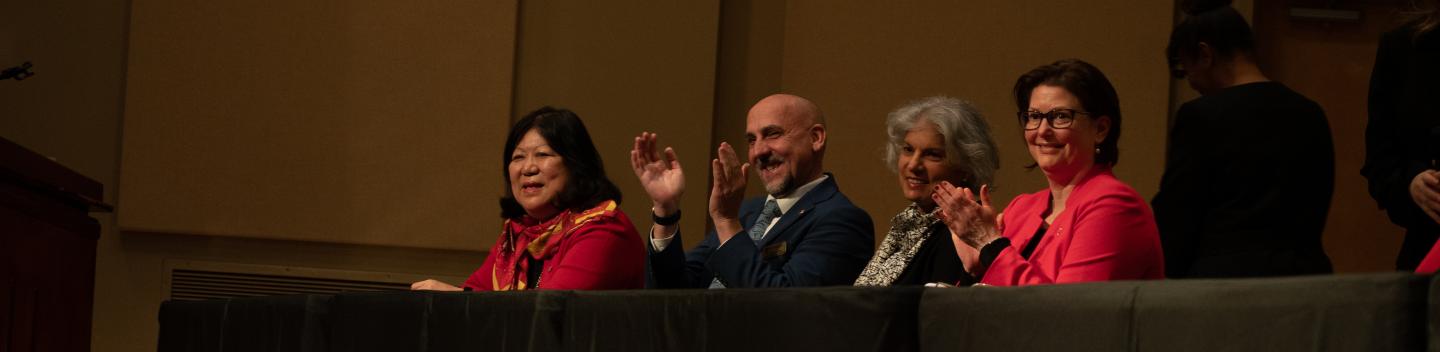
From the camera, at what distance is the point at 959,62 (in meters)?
5.08

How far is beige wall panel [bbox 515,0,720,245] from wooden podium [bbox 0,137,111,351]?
192 cm

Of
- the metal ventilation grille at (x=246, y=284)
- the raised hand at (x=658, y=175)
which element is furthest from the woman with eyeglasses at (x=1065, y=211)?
the metal ventilation grille at (x=246, y=284)

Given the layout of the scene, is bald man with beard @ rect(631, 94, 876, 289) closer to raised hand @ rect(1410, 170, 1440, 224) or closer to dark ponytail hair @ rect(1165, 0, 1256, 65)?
dark ponytail hair @ rect(1165, 0, 1256, 65)

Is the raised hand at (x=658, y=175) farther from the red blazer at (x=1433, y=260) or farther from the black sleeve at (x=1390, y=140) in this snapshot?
the red blazer at (x=1433, y=260)

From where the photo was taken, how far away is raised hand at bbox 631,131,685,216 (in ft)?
9.25

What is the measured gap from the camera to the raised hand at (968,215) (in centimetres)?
212

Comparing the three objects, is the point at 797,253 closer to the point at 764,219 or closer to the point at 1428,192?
the point at 764,219

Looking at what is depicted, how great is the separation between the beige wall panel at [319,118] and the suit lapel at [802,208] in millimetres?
2133

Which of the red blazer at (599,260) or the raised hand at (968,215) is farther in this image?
the red blazer at (599,260)

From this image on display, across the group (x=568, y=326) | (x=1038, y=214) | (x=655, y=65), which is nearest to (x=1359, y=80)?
(x=655, y=65)

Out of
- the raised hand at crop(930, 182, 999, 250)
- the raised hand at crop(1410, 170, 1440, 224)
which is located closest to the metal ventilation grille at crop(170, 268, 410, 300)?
the raised hand at crop(930, 182, 999, 250)

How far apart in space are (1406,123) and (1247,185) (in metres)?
0.26

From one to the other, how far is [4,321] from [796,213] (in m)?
1.49

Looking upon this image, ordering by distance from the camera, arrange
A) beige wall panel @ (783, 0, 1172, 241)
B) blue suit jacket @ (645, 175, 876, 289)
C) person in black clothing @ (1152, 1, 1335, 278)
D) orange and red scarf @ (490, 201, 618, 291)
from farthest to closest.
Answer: beige wall panel @ (783, 0, 1172, 241)
orange and red scarf @ (490, 201, 618, 291)
blue suit jacket @ (645, 175, 876, 289)
person in black clothing @ (1152, 1, 1335, 278)
